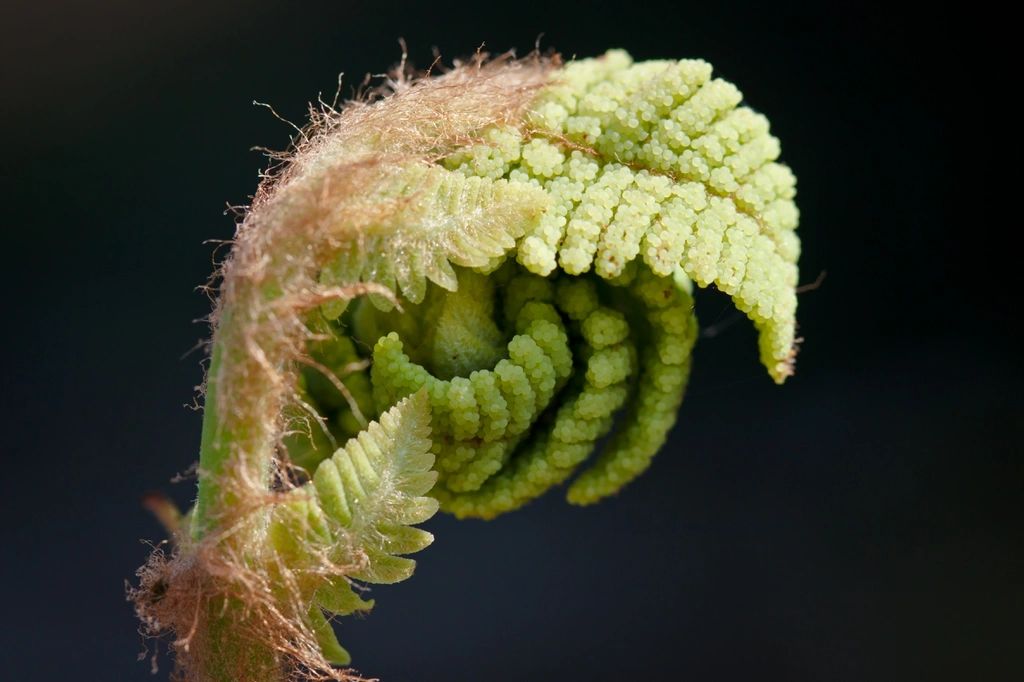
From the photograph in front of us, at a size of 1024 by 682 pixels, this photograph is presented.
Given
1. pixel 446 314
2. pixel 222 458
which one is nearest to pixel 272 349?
pixel 222 458

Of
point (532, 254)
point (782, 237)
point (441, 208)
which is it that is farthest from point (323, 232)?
point (782, 237)

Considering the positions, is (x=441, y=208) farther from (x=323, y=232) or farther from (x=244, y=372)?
(x=244, y=372)

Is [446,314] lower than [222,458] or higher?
higher

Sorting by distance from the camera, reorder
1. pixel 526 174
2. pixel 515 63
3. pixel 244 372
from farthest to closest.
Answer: pixel 515 63 → pixel 526 174 → pixel 244 372

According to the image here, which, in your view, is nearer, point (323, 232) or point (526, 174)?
point (323, 232)

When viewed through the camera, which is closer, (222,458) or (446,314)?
(222,458)

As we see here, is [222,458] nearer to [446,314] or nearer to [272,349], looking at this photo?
[272,349]

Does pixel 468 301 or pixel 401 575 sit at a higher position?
pixel 468 301

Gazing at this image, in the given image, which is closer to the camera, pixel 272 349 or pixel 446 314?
pixel 272 349
